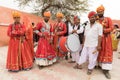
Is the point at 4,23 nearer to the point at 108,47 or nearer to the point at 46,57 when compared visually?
the point at 46,57

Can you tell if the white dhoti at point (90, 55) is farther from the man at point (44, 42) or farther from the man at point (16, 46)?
the man at point (16, 46)

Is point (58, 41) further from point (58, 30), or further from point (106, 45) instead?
point (106, 45)

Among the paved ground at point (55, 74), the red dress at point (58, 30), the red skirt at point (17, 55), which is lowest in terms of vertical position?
the paved ground at point (55, 74)

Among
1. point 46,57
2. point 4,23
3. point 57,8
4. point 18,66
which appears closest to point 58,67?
point 46,57

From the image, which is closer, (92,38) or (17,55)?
(92,38)

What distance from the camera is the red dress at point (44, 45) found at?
6.96m

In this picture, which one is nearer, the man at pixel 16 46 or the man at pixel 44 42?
the man at pixel 16 46

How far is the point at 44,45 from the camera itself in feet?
23.0

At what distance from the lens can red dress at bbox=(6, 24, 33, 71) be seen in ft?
21.5

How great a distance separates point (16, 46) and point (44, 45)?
91cm

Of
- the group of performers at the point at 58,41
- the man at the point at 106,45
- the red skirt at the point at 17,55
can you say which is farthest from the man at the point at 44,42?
the man at the point at 106,45

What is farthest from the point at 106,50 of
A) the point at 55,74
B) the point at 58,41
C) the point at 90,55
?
the point at 58,41

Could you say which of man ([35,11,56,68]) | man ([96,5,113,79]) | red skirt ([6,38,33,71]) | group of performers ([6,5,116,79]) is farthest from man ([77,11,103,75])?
red skirt ([6,38,33,71])

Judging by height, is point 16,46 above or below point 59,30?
below
